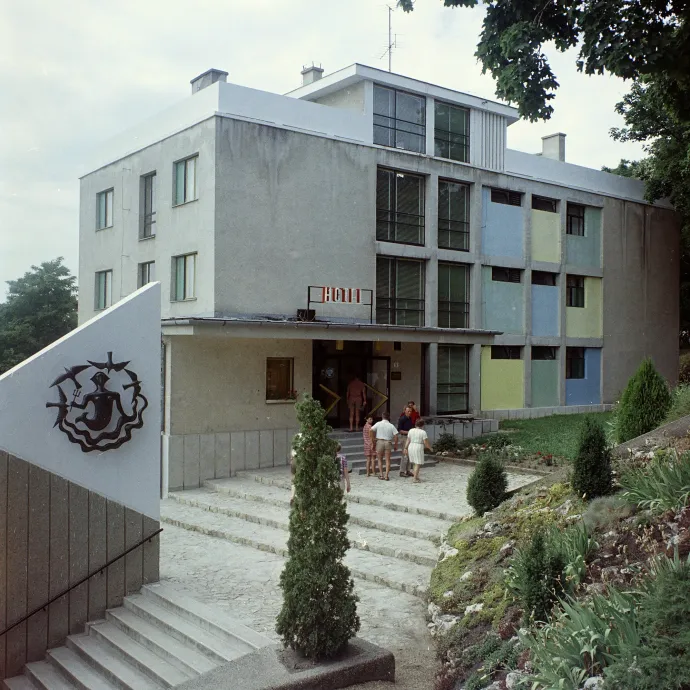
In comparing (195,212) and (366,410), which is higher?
(195,212)

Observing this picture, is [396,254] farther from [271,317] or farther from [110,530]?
[110,530]

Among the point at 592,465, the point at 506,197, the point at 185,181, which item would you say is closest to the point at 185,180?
the point at 185,181

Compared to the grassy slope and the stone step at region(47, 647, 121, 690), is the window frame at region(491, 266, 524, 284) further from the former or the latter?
the stone step at region(47, 647, 121, 690)

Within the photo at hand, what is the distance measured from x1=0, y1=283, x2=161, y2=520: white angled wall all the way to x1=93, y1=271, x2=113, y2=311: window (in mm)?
17285

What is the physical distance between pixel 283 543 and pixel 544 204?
825 inches

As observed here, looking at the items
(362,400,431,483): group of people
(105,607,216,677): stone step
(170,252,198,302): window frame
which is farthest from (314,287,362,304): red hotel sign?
(105,607,216,677): stone step

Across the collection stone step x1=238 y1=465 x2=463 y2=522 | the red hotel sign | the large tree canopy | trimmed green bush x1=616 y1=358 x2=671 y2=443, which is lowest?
stone step x1=238 y1=465 x2=463 y2=522

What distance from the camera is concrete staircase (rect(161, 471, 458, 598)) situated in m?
12.1

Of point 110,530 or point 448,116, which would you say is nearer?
point 110,530

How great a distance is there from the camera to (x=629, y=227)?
33.6 meters

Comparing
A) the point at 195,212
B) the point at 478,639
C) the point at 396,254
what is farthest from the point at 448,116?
the point at 478,639

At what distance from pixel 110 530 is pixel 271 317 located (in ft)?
37.7

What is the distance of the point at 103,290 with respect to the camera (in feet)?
93.9

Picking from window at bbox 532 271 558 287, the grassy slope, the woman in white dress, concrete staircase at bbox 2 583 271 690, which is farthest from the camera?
window at bbox 532 271 558 287
